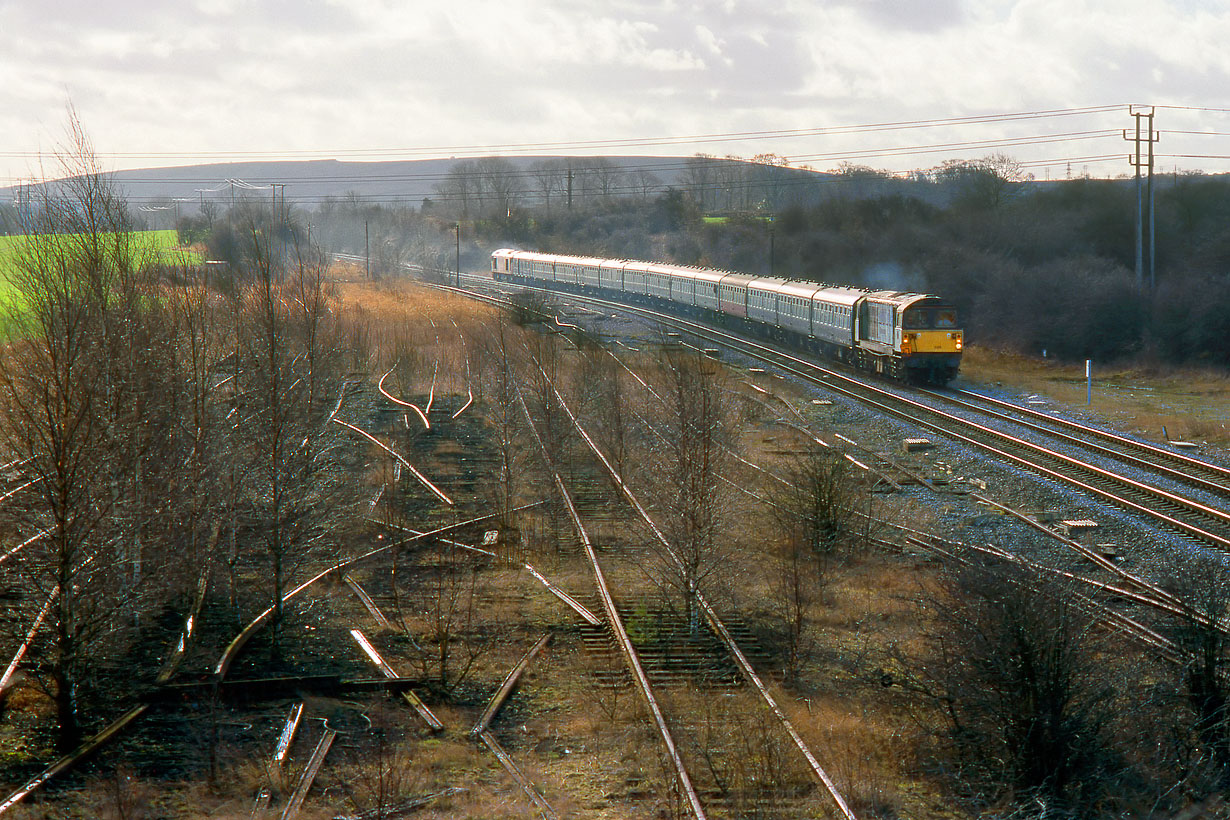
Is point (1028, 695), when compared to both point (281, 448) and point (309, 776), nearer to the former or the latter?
point (309, 776)

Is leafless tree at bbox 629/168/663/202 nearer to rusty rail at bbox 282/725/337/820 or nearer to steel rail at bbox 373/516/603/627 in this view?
steel rail at bbox 373/516/603/627

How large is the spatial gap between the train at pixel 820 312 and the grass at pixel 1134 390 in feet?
11.0

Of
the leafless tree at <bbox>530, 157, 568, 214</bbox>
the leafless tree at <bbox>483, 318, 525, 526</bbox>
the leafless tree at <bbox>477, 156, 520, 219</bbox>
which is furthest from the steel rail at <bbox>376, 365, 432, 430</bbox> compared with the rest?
the leafless tree at <bbox>530, 157, 568, 214</bbox>

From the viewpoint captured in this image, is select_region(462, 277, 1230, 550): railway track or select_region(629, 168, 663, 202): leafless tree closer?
select_region(462, 277, 1230, 550): railway track

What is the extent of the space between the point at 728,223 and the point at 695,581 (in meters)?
74.9

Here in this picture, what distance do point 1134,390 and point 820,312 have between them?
31.0 ft

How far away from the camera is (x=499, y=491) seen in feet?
59.3

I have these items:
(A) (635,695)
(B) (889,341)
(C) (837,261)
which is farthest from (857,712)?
(C) (837,261)

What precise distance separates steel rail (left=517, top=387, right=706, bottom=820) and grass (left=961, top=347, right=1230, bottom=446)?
42.7ft

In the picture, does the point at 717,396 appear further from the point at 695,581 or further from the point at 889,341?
the point at 889,341

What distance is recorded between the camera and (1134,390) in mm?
29875

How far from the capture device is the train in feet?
90.8

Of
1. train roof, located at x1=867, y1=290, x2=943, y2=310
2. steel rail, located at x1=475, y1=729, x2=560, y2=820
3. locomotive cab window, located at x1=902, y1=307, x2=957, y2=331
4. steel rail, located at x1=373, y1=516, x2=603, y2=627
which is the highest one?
train roof, located at x1=867, y1=290, x2=943, y2=310

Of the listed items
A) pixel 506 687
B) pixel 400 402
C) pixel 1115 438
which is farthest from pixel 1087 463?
pixel 400 402
